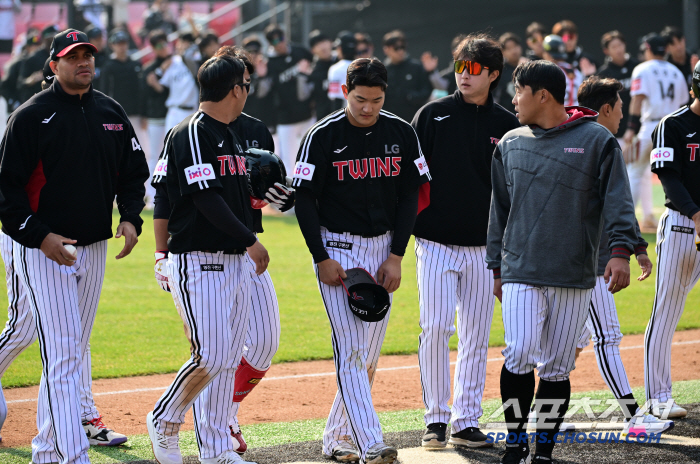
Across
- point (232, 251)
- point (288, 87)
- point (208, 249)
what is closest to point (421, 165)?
point (232, 251)

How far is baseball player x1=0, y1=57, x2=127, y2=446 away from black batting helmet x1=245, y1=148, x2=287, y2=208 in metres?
1.26

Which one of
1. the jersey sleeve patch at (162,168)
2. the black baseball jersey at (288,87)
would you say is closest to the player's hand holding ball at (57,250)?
the jersey sleeve patch at (162,168)

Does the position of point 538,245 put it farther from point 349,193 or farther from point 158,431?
point 158,431

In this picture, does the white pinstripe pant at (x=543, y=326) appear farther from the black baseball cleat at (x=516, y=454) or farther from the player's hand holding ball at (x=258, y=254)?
the player's hand holding ball at (x=258, y=254)

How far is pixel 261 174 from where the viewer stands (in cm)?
440

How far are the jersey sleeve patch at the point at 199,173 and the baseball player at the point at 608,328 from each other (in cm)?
237

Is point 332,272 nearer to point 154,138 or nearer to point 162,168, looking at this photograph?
point 162,168

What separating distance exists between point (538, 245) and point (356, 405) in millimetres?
1193

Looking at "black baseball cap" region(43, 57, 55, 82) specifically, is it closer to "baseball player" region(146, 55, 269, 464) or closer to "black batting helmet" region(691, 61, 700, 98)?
"baseball player" region(146, 55, 269, 464)

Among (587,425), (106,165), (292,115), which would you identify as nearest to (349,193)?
(106,165)

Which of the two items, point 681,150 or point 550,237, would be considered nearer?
point 550,237

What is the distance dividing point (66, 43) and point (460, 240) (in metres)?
2.40

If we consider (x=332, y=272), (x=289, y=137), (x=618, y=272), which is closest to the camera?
(x=618, y=272)

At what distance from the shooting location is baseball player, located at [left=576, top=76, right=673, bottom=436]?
501 cm
